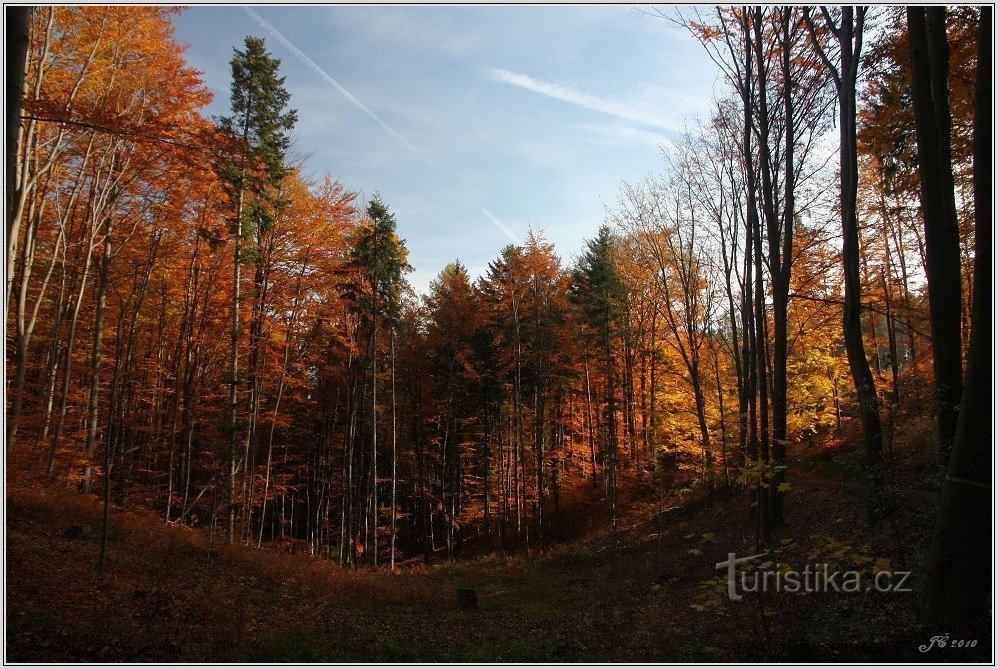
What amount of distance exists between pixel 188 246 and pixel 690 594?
12883 mm

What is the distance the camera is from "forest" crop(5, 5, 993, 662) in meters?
4.95

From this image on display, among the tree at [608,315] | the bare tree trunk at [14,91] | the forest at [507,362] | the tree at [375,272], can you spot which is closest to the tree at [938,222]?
the forest at [507,362]

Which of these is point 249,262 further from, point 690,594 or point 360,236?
point 690,594

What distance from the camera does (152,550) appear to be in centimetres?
970

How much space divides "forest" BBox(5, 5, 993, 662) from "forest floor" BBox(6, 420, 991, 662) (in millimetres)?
69

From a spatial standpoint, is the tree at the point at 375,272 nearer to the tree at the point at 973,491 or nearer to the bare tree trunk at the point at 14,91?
the bare tree trunk at the point at 14,91

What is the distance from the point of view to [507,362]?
21.0 metres

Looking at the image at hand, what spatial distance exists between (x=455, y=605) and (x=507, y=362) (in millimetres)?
11993

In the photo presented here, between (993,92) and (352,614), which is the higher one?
(993,92)

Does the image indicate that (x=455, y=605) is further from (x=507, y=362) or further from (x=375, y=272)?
(x=507, y=362)

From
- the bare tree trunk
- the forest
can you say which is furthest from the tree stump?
the bare tree trunk

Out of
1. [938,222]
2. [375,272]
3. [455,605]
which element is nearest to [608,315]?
[375,272]

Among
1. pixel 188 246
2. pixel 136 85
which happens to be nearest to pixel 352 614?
pixel 188 246

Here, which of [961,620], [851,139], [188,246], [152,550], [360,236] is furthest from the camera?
[360,236]
